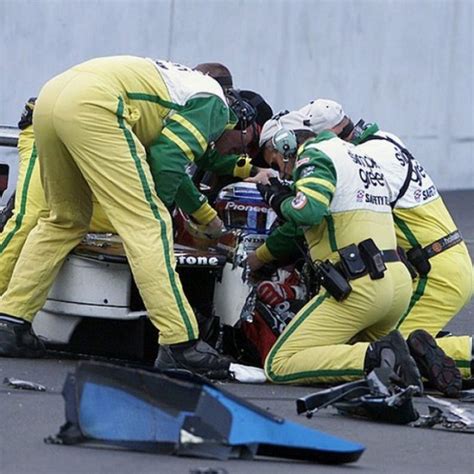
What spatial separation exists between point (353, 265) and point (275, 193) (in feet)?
1.77

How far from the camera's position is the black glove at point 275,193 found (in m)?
7.22

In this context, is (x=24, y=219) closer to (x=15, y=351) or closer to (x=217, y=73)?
(x=15, y=351)

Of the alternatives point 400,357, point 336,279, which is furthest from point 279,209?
point 400,357

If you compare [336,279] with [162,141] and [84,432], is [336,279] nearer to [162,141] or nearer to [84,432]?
[162,141]

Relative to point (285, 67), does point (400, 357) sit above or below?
below

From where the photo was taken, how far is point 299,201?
22.5 feet

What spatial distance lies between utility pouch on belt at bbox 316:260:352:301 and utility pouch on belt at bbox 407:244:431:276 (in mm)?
716

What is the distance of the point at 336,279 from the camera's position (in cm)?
700

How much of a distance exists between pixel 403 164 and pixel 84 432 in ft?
9.31

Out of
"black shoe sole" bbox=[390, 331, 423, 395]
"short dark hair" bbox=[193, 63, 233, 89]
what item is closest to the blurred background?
"short dark hair" bbox=[193, 63, 233, 89]

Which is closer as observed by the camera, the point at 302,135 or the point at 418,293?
the point at 302,135

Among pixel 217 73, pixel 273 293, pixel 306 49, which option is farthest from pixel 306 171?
pixel 306 49

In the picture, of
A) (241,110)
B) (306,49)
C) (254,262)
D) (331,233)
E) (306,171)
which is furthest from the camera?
(306,49)

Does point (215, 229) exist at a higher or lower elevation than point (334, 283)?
higher
